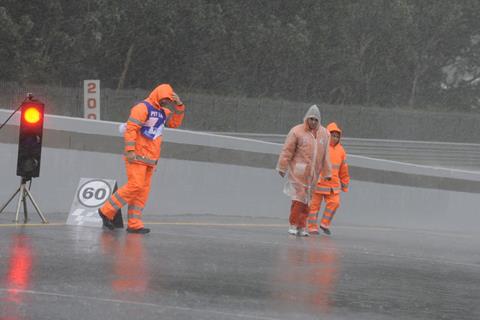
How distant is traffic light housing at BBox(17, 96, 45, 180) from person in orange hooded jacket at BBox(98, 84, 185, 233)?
0.90 metres

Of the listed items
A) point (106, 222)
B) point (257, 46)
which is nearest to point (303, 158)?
point (106, 222)

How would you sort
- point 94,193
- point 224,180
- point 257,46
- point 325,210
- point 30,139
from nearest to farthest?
point 30,139, point 94,193, point 325,210, point 224,180, point 257,46

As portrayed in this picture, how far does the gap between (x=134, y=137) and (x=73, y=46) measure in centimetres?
3454

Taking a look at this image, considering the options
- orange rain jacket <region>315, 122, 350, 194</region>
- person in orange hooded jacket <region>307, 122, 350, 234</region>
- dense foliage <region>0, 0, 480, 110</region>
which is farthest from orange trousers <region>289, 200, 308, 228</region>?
dense foliage <region>0, 0, 480, 110</region>

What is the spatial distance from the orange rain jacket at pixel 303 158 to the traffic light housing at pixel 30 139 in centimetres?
299

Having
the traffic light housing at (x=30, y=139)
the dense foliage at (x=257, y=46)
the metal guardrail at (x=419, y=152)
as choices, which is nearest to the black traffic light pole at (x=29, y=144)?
the traffic light housing at (x=30, y=139)

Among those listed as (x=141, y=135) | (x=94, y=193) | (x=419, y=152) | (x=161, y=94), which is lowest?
(x=419, y=152)

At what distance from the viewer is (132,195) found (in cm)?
1130

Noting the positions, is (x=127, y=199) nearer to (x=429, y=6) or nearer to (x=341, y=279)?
(x=341, y=279)

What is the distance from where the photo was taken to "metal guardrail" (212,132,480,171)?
43.5 metres

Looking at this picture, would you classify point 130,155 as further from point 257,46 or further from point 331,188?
point 257,46

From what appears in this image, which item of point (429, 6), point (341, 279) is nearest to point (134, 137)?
point (341, 279)

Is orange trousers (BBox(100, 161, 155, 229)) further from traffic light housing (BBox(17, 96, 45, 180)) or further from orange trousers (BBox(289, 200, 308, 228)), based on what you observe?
orange trousers (BBox(289, 200, 308, 228))

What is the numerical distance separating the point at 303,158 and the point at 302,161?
0.04 meters
